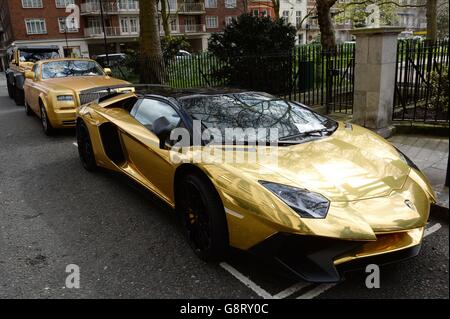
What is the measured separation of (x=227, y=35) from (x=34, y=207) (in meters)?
7.82

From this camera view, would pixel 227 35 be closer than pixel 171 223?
No

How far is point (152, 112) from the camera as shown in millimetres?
4270

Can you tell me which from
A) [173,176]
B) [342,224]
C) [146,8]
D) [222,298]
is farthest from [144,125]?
[146,8]

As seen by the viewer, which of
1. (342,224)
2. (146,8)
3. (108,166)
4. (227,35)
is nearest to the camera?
(342,224)

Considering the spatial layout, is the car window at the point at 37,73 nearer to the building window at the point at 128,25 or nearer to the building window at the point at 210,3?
the building window at the point at 128,25

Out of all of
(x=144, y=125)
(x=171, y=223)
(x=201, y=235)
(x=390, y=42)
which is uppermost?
(x=390, y=42)

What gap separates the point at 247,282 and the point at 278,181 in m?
0.79

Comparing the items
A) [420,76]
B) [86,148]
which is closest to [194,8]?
[420,76]

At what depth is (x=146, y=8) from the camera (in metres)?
13.3

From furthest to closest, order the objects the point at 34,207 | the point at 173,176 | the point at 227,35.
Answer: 1. the point at 227,35
2. the point at 34,207
3. the point at 173,176

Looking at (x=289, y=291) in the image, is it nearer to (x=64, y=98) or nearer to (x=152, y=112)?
(x=152, y=112)

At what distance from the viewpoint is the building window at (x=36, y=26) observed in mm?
47000

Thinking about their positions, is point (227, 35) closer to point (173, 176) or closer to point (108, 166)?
point (108, 166)

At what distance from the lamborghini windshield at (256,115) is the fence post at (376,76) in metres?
3.05
